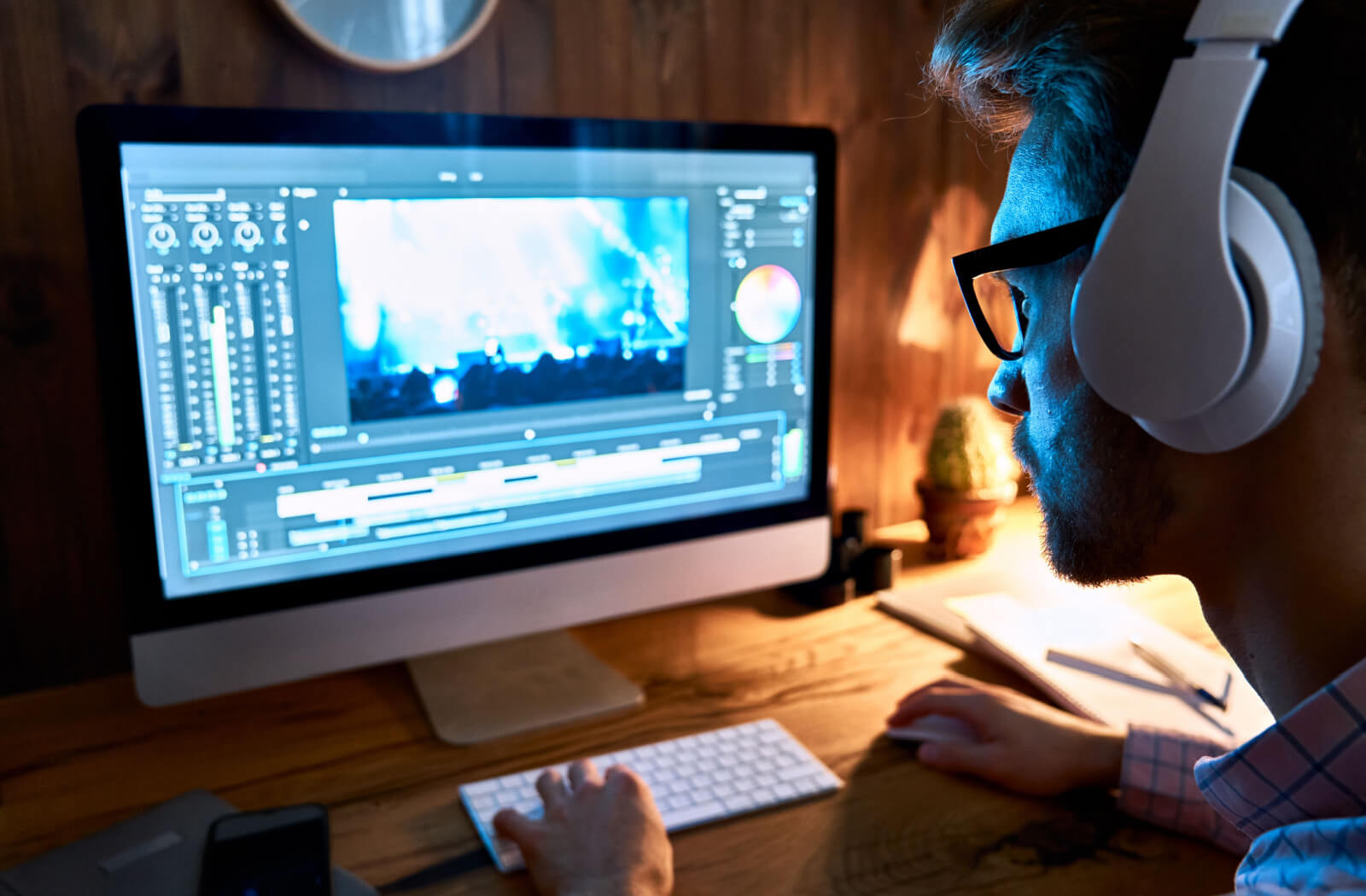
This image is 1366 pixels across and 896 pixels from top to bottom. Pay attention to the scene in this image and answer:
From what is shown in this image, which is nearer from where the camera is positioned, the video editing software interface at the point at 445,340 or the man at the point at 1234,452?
the man at the point at 1234,452

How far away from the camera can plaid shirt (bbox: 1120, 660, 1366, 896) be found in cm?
49

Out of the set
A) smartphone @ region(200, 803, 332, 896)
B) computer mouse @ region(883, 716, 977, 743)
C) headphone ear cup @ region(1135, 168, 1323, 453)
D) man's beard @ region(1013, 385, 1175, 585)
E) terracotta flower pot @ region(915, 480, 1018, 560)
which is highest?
headphone ear cup @ region(1135, 168, 1323, 453)

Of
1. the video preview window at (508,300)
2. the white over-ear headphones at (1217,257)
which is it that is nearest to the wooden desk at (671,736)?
the video preview window at (508,300)

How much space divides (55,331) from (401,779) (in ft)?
1.94

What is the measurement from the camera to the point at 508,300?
38.3 inches

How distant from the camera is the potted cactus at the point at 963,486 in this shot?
1.47 meters

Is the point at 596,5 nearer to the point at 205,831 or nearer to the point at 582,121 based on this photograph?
the point at 582,121

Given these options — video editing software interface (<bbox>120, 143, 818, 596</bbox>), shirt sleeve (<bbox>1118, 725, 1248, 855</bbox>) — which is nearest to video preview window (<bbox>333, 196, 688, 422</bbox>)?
video editing software interface (<bbox>120, 143, 818, 596</bbox>)

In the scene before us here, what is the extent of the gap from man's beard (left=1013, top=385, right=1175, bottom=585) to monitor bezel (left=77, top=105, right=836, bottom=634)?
0.52m

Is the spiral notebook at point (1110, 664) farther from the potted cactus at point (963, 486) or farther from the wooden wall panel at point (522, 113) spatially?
the wooden wall panel at point (522, 113)

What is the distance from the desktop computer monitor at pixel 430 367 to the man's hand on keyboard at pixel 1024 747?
312 millimetres

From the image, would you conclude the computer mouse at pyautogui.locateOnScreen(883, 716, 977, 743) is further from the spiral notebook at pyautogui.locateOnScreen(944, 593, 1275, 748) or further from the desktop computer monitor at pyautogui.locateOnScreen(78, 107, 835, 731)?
the desktop computer monitor at pyautogui.locateOnScreen(78, 107, 835, 731)

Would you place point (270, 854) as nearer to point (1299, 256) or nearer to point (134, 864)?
point (134, 864)

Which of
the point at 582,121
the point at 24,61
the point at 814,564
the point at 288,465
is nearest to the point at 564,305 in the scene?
the point at 582,121
